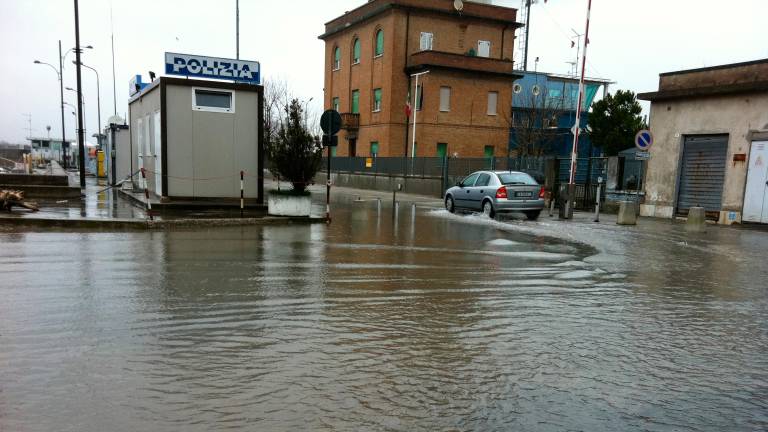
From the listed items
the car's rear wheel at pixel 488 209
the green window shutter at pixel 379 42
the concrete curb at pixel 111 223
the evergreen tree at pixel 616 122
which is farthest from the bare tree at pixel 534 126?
the concrete curb at pixel 111 223

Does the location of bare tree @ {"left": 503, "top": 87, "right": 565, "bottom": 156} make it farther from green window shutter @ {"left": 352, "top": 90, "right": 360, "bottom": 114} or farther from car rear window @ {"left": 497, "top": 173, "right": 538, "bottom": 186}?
car rear window @ {"left": 497, "top": 173, "right": 538, "bottom": 186}

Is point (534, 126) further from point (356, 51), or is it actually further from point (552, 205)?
point (552, 205)

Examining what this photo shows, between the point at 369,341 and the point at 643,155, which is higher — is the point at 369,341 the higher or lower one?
the lower one

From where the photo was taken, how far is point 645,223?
1748 centimetres

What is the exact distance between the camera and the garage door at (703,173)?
17719 millimetres

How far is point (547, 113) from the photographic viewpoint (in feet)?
157

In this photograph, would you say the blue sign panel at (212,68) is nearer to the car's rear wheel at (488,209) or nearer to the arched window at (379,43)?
the car's rear wheel at (488,209)

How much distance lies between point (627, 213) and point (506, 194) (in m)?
3.67

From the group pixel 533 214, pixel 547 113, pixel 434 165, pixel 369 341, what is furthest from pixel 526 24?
pixel 369 341

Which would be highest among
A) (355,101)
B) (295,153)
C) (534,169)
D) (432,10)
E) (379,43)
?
(432,10)

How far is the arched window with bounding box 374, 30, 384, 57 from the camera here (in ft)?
143

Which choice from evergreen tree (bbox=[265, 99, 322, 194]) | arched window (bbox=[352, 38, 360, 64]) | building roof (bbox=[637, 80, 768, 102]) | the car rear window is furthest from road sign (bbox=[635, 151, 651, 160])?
arched window (bbox=[352, 38, 360, 64])

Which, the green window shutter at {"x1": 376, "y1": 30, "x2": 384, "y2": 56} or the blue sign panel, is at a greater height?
the green window shutter at {"x1": 376, "y1": 30, "x2": 384, "y2": 56}

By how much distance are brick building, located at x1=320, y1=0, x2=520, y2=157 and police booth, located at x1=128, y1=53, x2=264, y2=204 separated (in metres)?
24.8
